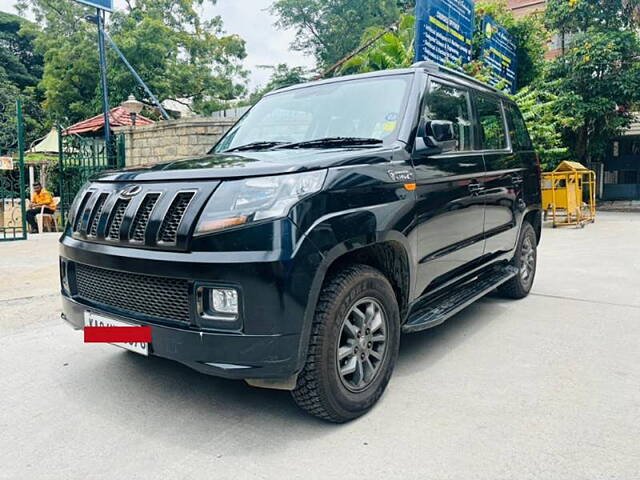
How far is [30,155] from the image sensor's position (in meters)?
17.9

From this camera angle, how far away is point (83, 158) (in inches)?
392

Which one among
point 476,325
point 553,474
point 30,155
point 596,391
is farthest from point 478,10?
point 30,155

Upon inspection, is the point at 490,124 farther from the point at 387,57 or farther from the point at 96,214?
the point at 387,57

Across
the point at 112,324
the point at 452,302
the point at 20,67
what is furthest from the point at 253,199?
the point at 20,67

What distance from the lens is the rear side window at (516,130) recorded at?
4.92m

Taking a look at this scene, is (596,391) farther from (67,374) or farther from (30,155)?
(30,155)

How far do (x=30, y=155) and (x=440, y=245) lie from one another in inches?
723

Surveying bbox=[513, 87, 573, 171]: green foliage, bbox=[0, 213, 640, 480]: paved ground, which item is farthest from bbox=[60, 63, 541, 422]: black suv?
bbox=[513, 87, 573, 171]: green foliage

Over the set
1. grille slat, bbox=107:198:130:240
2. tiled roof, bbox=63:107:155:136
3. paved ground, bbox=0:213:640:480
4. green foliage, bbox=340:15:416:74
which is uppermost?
green foliage, bbox=340:15:416:74

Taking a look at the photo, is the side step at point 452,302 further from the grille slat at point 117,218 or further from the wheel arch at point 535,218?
the grille slat at point 117,218

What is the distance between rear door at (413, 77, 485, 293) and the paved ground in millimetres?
683

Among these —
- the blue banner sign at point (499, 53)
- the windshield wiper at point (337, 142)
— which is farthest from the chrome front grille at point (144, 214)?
the blue banner sign at point (499, 53)

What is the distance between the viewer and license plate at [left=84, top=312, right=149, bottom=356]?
2560mm

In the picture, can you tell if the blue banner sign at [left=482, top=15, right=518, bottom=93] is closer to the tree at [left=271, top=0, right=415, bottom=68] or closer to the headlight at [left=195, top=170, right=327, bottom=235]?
the headlight at [left=195, top=170, right=327, bottom=235]
